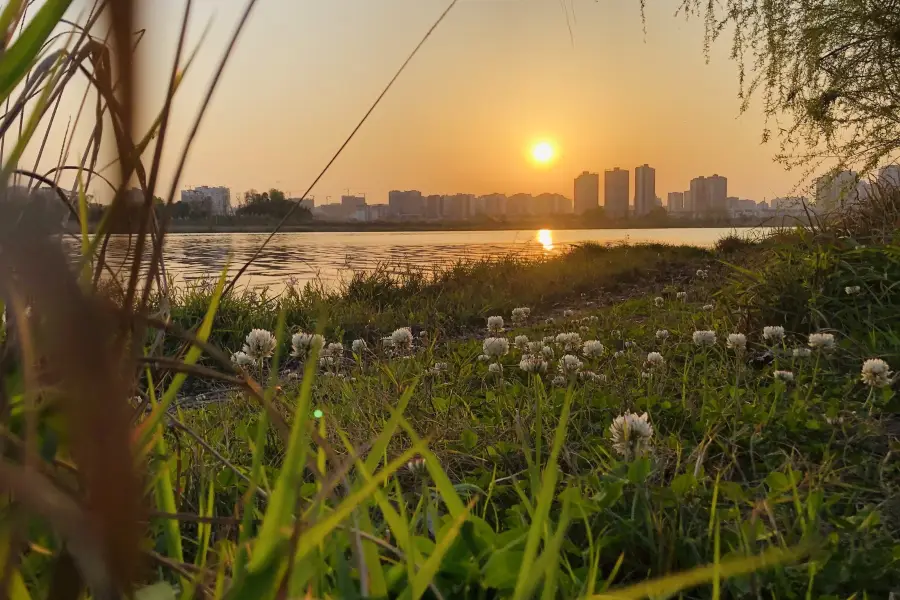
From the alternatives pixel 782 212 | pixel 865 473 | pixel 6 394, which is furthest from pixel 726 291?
pixel 6 394

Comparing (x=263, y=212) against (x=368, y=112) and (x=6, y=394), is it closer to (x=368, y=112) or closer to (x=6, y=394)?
(x=368, y=112)

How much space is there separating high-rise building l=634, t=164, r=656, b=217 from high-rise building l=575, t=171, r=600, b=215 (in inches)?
79.3

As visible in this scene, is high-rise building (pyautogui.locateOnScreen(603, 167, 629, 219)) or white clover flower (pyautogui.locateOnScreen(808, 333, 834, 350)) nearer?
white clover flower (pyautogui.locateOnScreen(808, 333, 834, 350))

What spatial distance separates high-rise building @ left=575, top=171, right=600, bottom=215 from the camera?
2972cm

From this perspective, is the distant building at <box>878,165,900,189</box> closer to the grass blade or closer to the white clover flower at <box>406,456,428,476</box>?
the white clover flower at <box>406,456,428,476</box>

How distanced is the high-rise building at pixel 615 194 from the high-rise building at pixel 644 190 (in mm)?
1162

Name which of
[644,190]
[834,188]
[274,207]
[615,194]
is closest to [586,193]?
[644,190]

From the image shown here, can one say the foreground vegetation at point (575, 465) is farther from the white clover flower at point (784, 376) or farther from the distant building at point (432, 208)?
the distant building at point (432, 208)

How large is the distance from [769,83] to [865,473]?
12.4ft

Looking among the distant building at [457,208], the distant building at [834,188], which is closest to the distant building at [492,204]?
the distant building at [457,208]

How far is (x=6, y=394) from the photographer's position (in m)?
0.57

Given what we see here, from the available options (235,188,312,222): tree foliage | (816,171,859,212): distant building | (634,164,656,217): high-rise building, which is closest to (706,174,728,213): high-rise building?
(634,164,656,217): high-rise building

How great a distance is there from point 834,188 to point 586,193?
2639cm

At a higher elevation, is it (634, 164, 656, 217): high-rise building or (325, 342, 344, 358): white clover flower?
(634, 164, 656, 217): high-rise building
